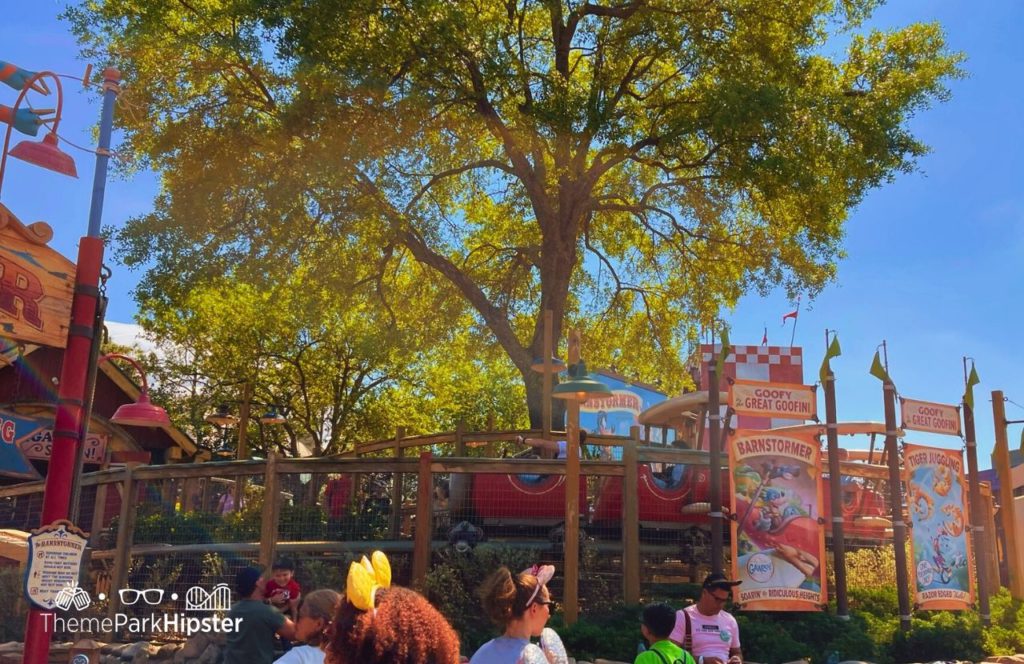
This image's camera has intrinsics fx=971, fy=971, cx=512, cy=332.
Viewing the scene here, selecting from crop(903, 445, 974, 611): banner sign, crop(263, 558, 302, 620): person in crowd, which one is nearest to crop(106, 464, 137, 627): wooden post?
crop(263, 558, 302, 620): person in crowd

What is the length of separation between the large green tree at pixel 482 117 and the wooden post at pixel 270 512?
6230 mm

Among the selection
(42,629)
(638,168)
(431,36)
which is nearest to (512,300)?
(638,168)

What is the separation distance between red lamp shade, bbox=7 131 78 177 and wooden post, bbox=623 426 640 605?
6.24 m

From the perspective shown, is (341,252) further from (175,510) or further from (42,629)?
(42,629)

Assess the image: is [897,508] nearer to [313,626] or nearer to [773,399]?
[773,399]

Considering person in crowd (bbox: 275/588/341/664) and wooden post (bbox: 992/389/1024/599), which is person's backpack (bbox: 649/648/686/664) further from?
wooden post (bbox: 992/389/1024/599)

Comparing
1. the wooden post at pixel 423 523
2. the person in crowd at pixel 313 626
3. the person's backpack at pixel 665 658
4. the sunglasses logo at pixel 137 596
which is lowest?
the sunglasses logo at pixel 137 596

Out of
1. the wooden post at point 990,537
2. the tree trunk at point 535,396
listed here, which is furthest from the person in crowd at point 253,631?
the wooden post at point 990,537

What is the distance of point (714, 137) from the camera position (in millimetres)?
15273

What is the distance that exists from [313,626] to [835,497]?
7.87m

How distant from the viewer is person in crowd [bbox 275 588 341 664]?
431 centimetres

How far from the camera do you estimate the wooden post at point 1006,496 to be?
511 inches

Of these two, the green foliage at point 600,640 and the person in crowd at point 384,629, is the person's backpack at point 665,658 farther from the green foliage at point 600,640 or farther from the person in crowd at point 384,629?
the green foliage at point 600,640

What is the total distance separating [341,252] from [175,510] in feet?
21.9
